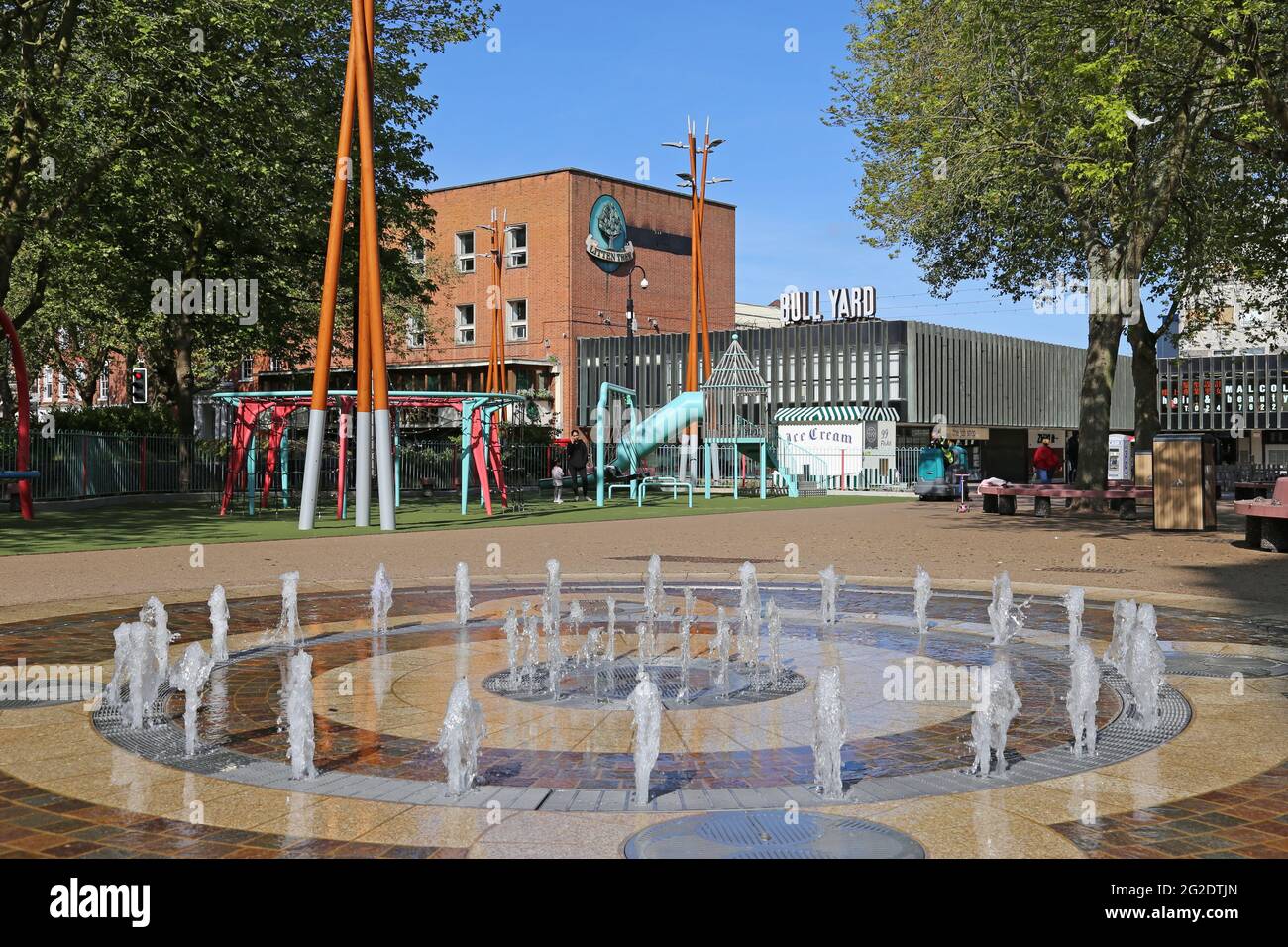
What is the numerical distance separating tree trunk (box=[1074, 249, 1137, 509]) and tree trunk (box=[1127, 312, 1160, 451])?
5.40m

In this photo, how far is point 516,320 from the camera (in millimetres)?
69375

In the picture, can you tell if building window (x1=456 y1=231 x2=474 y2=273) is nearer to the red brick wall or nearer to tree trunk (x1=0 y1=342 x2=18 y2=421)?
the red brick wall

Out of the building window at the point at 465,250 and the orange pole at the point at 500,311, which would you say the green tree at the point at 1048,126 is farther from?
the building window at the point at 465,250

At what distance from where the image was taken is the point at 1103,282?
2817 centimetres

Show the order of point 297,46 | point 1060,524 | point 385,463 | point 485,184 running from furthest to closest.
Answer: point 485,184 → point 297,46 → point 1060,524 → point 385,463

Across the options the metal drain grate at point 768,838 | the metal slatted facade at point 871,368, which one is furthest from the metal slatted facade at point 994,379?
the metal drain grate at point 768,838

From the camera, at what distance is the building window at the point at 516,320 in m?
69.0

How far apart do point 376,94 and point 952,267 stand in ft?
56.0

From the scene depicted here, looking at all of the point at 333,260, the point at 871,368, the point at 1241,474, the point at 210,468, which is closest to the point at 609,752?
the point at 333,260

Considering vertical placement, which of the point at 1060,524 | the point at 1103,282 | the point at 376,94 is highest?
the point at 376,94

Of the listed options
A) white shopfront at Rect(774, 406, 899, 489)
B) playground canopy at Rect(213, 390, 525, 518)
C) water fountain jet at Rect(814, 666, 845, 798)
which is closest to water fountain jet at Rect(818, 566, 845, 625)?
water fountain jet at Rect(814, 666, 845, 798)

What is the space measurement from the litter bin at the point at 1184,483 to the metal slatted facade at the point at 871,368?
1524 inches
